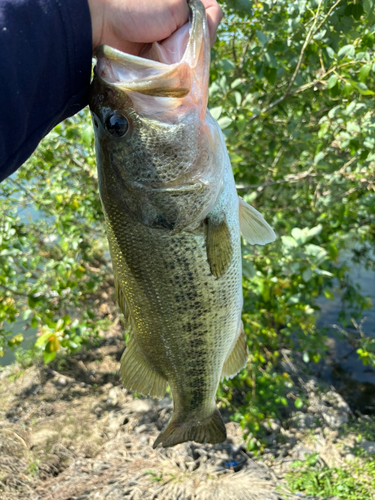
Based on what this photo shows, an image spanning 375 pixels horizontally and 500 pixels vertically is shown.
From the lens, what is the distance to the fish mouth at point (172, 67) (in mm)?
1184

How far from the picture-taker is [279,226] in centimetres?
424

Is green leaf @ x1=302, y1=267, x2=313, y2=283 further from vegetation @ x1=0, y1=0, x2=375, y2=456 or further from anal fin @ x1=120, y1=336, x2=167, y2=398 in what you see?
anal fin @ x1=120, y1=336, x2=167, y2=398

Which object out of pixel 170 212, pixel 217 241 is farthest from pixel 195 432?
pixel 170 212

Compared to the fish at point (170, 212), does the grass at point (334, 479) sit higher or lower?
lower

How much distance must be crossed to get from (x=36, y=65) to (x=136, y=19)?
384mm

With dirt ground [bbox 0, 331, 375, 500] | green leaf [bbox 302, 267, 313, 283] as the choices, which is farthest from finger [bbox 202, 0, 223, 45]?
dirt ground [bbox 0, 331, 375, 500]

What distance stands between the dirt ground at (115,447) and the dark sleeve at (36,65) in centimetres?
363

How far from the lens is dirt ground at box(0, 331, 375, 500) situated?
144 inches

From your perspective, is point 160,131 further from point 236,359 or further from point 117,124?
point 236,359

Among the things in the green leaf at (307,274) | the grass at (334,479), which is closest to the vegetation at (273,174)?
the green leaf at (307,274)

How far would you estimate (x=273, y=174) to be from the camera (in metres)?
3.96

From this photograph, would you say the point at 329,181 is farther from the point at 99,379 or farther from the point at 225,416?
the point at 99,379

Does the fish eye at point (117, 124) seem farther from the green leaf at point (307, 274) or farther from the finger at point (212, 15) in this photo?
the green leaf at point (307, 274)

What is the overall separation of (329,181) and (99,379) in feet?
14.7
